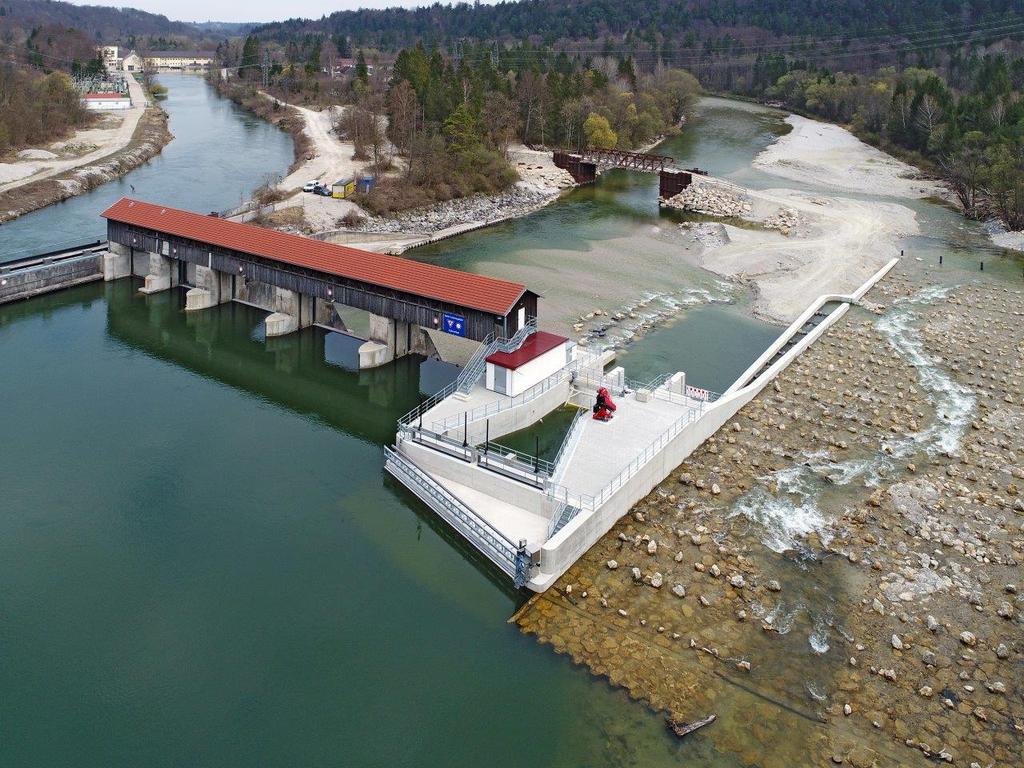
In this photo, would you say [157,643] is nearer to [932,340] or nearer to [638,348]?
[638,348]

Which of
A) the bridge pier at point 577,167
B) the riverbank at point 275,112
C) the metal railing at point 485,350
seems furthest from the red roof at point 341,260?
the bridge pier at point 577,167

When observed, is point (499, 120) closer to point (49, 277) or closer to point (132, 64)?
point (49, 277)

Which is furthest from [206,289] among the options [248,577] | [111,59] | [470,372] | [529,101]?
[111,59]

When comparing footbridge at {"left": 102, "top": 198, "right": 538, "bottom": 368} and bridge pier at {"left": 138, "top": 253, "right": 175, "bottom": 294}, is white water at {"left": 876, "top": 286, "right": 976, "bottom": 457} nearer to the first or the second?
footbridge at {"left": 102, "top": 198, "right": 538, "bottom": 368}

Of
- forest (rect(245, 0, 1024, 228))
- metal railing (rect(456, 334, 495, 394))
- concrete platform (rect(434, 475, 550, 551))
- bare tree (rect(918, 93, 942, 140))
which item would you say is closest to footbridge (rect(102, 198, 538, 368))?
metal railing (rect(456, 334, 495, 394))

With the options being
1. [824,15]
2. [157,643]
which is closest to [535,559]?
[157,643]

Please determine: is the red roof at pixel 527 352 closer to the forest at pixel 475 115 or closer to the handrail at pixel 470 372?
the handrail at pixel 470 372
